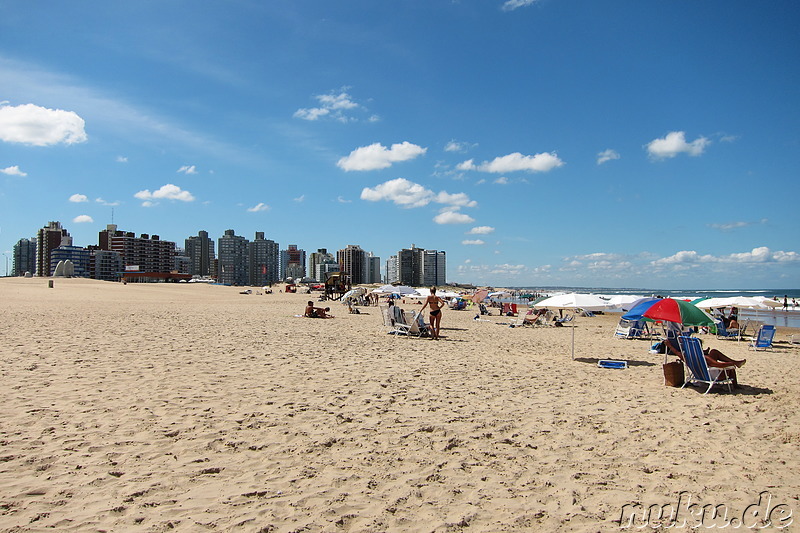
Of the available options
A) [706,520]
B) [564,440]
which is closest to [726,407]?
[564,440]

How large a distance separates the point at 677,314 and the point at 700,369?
1.82 m

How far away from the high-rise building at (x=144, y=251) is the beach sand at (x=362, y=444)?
14076cm

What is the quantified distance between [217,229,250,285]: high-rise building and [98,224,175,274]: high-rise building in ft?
63.1

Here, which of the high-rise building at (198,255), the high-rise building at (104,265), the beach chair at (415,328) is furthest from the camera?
the high-rise building at (198,255)

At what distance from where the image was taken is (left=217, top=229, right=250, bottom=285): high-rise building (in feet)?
531

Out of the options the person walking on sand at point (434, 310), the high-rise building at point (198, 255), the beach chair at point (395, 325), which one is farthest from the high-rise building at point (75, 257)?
the person walking on sand at point (434, 310)

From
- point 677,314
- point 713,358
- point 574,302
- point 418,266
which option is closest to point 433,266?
point 418,266

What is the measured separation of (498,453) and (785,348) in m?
14.9

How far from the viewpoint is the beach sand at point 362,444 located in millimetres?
3338

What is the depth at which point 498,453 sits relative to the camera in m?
4.51

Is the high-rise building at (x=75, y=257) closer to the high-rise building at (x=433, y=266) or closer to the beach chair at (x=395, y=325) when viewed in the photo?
the high-rise building at (x=433, y=266)

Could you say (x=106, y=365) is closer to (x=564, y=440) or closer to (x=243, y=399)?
(x=243, y=399)

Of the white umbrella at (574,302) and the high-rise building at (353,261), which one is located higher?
the high-rise building at (353,261)

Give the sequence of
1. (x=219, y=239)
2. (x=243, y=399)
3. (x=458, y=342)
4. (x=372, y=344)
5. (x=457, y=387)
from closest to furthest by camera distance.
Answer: (x=243, y=399), (x=457, y=387), (x=372, y=344), (x=458, y=342), (x=219, y=239)
